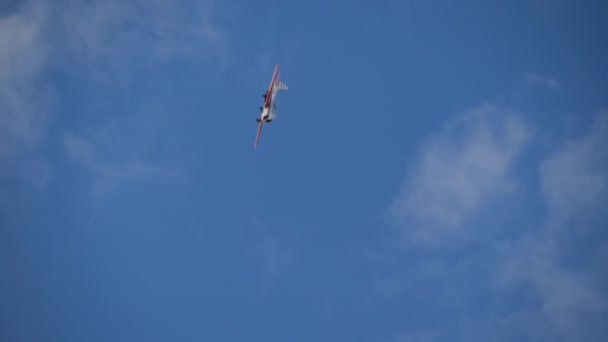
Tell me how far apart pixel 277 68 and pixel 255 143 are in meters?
8.10

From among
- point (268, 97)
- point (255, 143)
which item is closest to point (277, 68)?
point (268, 97)

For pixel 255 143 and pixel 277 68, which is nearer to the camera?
pixel 277 68

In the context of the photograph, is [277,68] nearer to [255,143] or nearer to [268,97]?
[268,97]

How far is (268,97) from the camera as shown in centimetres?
6153

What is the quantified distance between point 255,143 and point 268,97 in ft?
18.7

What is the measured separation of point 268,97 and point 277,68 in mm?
2659

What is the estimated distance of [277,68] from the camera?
60906 millimetres

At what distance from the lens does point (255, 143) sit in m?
65.4
